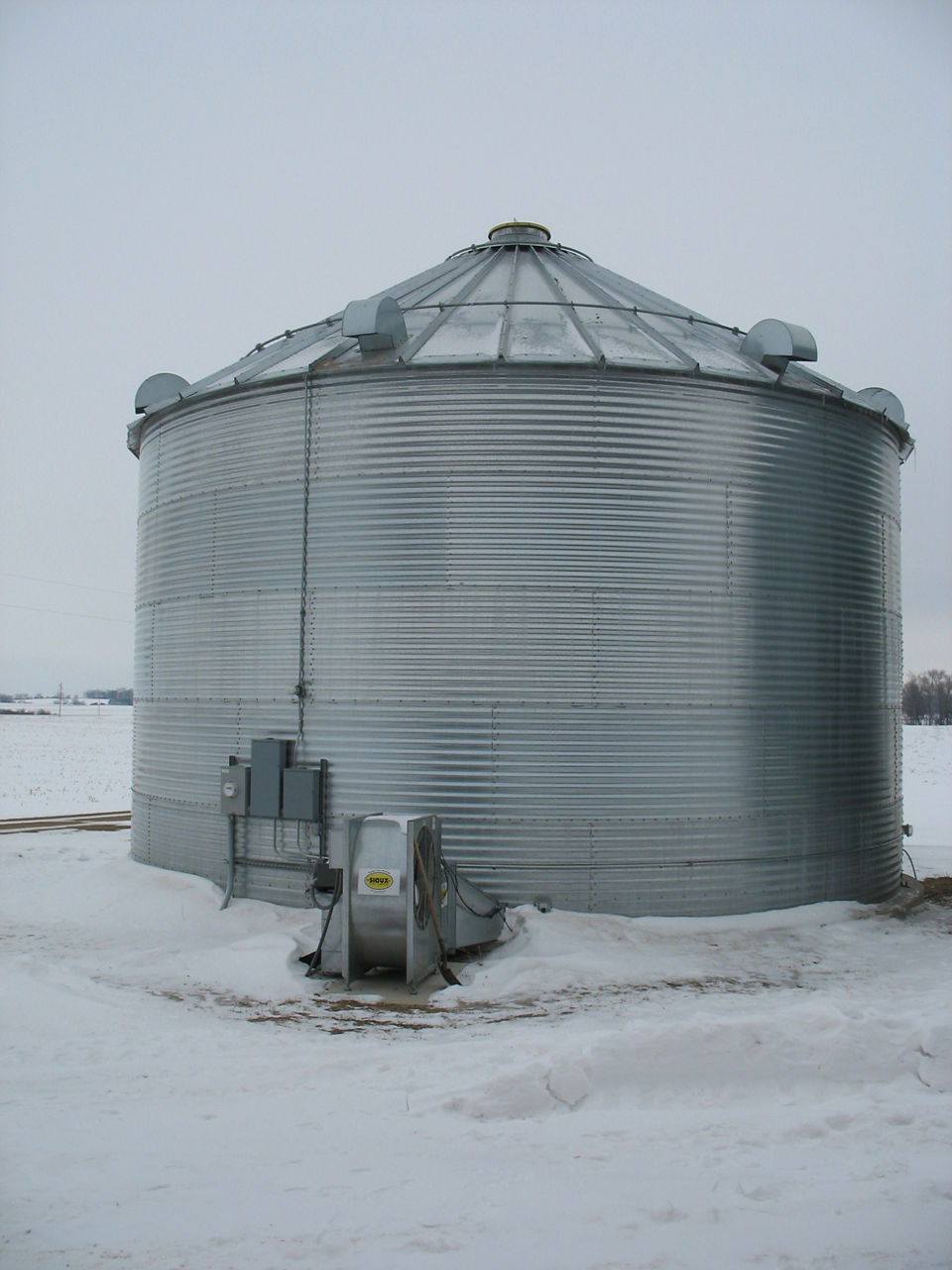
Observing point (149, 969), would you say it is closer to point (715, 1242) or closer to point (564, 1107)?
point (564, 1107)

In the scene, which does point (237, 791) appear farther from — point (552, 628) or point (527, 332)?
point (527, 332)

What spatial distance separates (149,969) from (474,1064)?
4.57 m

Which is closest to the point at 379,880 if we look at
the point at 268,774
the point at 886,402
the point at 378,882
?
the point at 378,882

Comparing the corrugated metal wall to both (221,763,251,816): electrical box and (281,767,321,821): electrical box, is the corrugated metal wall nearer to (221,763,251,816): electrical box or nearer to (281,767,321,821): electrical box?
(281,767,321,821): electrical box

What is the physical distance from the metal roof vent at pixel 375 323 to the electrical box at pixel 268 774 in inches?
202

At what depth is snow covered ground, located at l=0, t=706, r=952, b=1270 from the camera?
17.6ft

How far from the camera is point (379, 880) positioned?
413 inches

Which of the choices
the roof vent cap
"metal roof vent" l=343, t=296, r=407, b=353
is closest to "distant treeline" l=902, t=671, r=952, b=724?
the roof vent cap

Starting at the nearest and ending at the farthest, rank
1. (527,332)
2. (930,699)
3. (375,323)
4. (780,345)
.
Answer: (375,323)
(527,332)
(780,345)
(930,699)

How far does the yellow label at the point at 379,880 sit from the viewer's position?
10469 mm

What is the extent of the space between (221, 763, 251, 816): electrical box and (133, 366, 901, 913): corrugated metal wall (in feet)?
1.22

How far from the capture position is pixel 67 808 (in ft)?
85.3

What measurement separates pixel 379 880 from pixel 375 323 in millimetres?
6852

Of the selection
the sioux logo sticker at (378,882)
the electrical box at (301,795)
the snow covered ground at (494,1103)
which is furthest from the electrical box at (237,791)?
the sioux logo sticker at (378,882)
